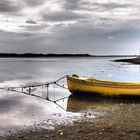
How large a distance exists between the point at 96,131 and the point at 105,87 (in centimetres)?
1322

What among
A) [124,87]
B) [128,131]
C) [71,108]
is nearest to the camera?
[128,131]

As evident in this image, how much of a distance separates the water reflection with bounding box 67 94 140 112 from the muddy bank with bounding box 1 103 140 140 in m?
7.15

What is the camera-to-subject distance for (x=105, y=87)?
2680cm

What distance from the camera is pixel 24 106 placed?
81.7ft

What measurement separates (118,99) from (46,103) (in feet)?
17.5

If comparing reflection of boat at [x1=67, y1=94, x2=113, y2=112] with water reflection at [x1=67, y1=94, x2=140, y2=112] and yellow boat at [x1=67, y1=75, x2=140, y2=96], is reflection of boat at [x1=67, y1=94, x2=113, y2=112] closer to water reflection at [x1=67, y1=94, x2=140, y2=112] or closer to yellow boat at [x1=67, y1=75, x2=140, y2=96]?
water reflection at [x1=67, y1=94, x2=140, y2=112]

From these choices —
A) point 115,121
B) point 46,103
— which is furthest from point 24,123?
point 46,103

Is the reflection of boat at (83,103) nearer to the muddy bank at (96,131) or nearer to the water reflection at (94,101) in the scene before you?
the water reflection at (94,101)

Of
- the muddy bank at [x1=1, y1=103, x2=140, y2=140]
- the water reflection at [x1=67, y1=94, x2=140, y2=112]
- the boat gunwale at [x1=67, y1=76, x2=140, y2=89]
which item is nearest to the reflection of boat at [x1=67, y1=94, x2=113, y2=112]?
the water reflection at [x1=67, y1=94, x2=140, y2=112]

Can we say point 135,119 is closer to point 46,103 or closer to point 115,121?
point 115,121

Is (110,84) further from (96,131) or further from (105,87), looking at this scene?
(96,131)

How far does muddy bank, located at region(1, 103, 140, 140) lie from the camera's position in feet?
42.0

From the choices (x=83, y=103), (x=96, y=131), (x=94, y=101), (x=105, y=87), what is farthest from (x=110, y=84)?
(x=96, y=131)

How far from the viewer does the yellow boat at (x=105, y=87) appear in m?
26.0
